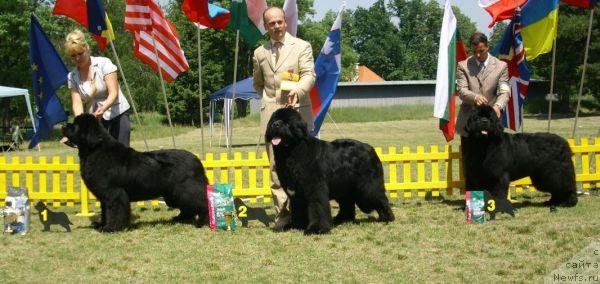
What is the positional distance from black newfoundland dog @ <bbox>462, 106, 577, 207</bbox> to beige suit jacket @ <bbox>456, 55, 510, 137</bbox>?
386 mm

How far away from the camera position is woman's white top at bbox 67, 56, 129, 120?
6613 mm

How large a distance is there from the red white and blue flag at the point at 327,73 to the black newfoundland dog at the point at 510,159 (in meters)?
3.93

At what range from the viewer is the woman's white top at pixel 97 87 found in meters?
6.61

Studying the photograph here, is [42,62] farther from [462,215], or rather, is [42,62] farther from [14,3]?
[14,3]

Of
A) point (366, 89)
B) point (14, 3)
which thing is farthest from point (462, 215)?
point (366, 89)

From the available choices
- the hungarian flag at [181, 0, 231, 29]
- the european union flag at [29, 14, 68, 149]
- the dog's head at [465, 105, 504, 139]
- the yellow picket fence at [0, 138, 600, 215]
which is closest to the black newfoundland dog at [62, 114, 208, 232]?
the yellow picket fence at [0, 138, 600, 215]

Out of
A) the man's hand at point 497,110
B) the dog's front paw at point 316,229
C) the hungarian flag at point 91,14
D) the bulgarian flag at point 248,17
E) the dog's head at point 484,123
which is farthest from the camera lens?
the bulgarian flag at point 248,17

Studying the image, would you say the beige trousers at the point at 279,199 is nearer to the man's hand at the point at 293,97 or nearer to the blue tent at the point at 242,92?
the man's hand at the point at 293,97

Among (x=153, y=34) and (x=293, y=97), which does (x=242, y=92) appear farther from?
(x=293, y=97)

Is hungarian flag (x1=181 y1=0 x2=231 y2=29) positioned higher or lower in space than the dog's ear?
higher

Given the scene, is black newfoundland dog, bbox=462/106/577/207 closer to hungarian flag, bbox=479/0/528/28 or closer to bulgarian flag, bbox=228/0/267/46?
hungarian flag, bbox=479/0/528/28

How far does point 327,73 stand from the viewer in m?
10.7

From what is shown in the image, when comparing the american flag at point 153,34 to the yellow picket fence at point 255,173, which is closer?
the american flag at point 153,34

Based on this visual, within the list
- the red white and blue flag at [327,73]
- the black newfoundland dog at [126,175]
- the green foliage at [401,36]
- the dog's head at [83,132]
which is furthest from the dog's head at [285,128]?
the green foliage at [401,36]
